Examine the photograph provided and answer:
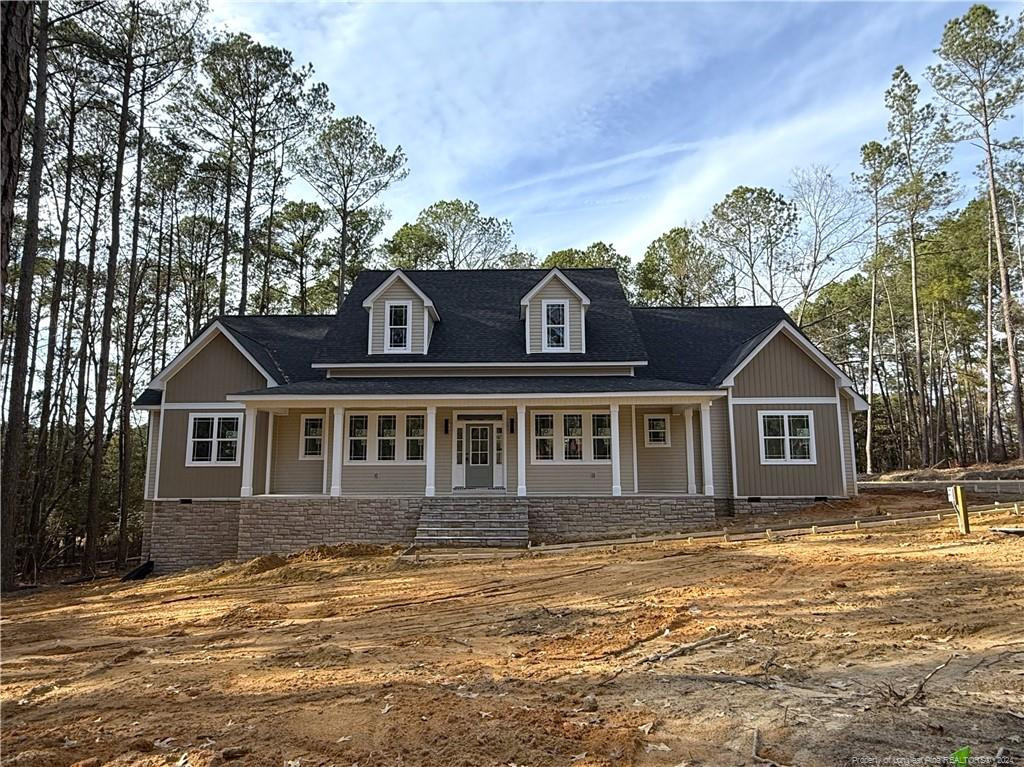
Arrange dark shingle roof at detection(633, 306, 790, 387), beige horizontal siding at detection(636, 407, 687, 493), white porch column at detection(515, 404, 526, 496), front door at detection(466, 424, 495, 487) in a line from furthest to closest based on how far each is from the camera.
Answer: dark shingle roof at detection(633, 306, 790, 387)
beige horizontal siding at detection(636, 407, 687, 493)
front door at detection(466, 424, 495, 487)
white porch column at detection(515, 404, 526, 496)

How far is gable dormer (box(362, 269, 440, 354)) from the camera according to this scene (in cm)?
1758

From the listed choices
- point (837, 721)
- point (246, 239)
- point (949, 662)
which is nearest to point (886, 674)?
point (949, 662)

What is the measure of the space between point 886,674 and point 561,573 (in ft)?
17.2

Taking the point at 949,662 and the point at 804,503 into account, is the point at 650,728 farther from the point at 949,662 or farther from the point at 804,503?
the point at 804,503

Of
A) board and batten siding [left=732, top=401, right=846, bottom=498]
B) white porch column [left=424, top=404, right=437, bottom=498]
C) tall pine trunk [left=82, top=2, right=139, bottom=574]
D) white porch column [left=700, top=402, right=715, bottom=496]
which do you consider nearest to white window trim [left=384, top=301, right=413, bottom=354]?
white porch column [left=424, top=404, right=437, bottom=498]

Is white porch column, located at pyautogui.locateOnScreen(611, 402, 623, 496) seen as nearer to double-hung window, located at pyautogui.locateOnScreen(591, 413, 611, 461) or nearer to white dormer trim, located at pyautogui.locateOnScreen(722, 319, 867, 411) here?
double-hung window, located at pyautogui.locateOnScreen(591, 413, 611, 461)

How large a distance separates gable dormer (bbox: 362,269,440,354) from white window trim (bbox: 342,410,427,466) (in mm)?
2111

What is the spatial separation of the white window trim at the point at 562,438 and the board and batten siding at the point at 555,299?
2.25 meters

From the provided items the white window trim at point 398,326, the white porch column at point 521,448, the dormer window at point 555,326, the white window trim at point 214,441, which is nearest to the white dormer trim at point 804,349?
the dormer window at point 555,326

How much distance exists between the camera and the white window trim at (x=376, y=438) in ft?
53.1

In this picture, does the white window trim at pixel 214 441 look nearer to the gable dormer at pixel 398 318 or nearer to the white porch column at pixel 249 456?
the white porch column at pixel 249 456

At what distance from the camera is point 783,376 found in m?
16.2

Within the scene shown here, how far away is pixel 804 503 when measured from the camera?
51.2ft

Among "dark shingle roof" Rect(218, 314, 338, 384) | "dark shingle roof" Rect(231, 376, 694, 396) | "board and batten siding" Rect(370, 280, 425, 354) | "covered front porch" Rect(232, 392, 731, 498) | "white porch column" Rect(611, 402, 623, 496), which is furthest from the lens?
"board and batten siding" Rect(370, 280, 425, 354)
